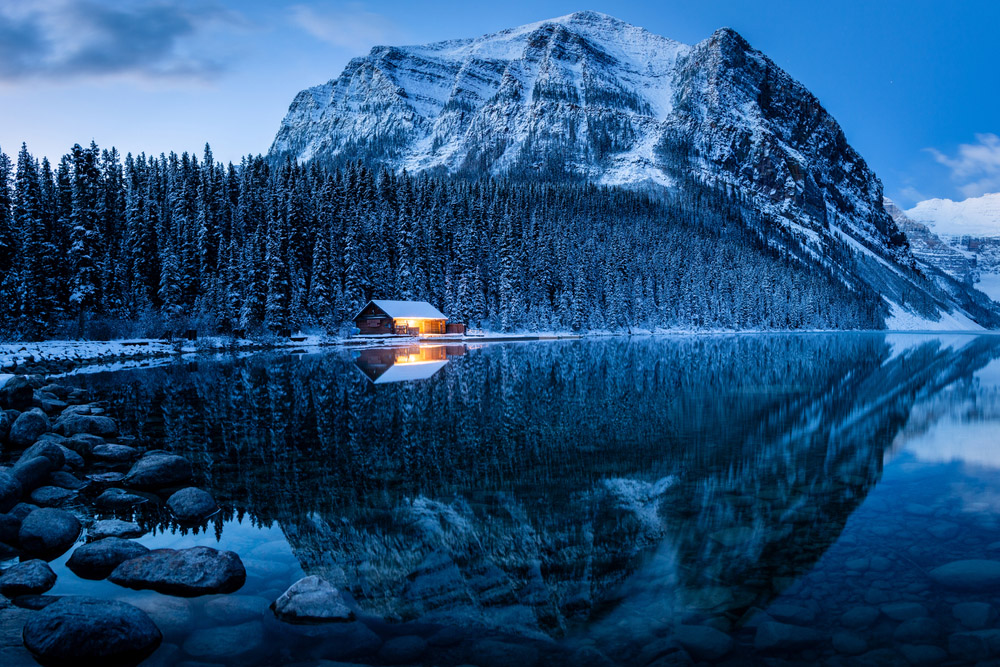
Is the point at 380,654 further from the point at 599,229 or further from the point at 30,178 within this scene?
the point at 599,229

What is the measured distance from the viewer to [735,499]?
1157 cm

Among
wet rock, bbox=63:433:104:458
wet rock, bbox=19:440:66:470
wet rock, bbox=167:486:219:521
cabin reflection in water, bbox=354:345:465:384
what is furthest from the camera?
cabin reflection in water, bbox=354:345:465:384

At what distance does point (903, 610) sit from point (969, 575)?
1779 mm

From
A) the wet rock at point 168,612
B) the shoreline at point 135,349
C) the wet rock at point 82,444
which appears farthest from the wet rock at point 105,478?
the shoreline at point 135,349

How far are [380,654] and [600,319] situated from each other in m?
100

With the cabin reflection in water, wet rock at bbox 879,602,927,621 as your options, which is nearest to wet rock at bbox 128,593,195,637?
wet rock at bbox 879,602,927,621

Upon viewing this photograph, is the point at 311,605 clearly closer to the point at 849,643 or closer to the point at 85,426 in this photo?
the point at 849,643

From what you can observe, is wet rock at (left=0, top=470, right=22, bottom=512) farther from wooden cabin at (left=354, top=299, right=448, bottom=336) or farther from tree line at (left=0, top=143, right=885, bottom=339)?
wooden cabin at (left=354, top=299, right=448, bottom=336)

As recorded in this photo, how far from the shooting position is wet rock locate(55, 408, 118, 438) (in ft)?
54.5

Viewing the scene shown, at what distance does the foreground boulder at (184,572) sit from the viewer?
7727 mm

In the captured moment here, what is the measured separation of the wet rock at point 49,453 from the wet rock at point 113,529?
3.53 metres

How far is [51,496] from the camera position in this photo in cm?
1130

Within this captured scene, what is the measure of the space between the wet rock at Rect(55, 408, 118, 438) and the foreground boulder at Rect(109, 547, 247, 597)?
10647 mm

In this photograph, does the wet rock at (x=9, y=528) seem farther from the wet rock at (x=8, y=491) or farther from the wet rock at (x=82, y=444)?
the wet rock at (x=82, y=444)
